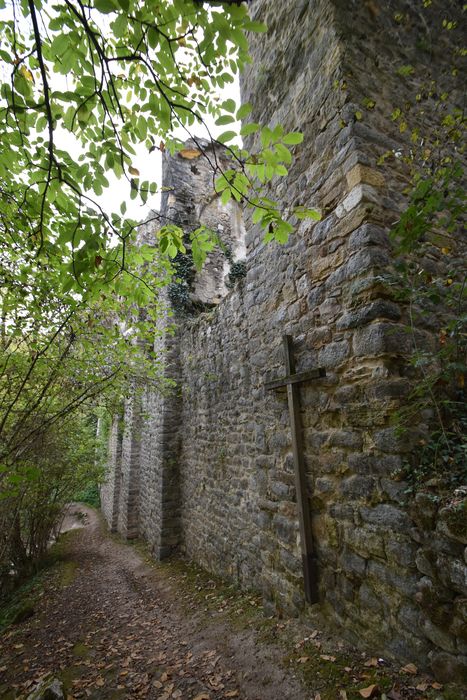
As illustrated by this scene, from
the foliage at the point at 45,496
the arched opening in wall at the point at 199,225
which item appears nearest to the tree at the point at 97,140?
the foliage at the point at 45,496

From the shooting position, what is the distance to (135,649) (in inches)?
137

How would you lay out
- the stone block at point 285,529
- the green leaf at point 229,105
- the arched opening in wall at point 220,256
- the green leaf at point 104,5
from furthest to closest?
the arched opening in wall at point 220,256 < the stone block at point 285,529 < the green leaf at point 229,105 < the green leaf at point 104,5

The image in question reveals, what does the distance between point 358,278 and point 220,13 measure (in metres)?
1.53

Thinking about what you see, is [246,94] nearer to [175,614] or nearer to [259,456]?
[259,456]

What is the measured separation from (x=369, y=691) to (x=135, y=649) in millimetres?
2881

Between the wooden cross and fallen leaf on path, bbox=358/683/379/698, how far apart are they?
60 centimetres

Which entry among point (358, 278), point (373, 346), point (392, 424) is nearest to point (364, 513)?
point (392, 424)

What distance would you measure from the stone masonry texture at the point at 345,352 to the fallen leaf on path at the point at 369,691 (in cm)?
19

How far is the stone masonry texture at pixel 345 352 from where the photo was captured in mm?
1728

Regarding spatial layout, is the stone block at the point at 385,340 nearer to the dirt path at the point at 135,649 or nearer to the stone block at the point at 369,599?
the stone block at the point at 369,599

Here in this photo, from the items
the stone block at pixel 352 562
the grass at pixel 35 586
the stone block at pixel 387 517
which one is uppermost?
the stone block at pixel 387 517

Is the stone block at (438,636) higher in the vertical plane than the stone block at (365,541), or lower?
lower

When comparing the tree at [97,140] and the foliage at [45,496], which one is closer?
the tree at [97,140]

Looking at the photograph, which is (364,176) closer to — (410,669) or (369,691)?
(410,669)
